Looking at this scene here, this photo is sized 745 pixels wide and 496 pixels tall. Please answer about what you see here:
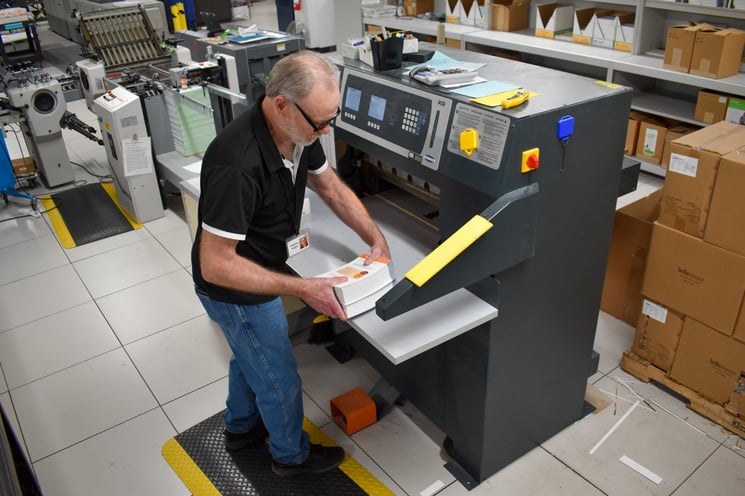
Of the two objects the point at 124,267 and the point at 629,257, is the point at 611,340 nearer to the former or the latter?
the point at 629,257

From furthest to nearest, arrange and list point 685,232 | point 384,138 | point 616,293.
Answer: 1. point 616,293
2. point 685,232
3. point 384,138

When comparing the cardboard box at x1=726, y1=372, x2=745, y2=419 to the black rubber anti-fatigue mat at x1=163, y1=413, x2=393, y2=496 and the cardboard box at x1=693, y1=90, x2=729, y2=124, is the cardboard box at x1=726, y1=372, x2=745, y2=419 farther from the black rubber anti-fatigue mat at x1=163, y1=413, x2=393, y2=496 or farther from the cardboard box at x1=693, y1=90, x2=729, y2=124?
the cardboard box at x1=693, y1=90, x2=729, y2=124

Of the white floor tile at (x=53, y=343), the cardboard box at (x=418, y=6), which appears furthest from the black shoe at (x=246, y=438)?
the cardboard box at (x=418, y=6)

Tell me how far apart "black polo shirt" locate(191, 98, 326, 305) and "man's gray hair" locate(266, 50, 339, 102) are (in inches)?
5.2

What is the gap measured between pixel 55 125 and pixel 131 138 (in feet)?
3.04

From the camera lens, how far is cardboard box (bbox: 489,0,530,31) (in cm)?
556

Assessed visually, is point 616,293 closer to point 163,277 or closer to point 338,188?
point 338,188

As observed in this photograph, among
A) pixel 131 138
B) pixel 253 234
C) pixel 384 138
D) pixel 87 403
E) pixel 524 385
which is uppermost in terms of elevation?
pixel 384 138

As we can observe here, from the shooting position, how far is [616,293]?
3.07 metres

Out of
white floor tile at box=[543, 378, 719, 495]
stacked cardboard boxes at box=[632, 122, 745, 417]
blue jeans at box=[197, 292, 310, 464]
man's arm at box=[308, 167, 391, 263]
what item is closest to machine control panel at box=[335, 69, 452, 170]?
man's arm at box=[308, 167, 391, 263]

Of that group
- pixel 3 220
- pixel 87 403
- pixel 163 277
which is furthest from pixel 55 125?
pixel 87 403

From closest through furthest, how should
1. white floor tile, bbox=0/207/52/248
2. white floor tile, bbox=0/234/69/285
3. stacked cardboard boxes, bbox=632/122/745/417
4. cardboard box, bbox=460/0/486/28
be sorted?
stacked cardboard boxes, bbox=632/122/745/417 → white floor tile, bbox=0/234/69/285 → white floor tile, bbox=0/207/52/248 → cardboard box, bbox=460/0/486/28

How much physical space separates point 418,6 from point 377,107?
194 inches

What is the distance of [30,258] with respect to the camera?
406 centimetres
